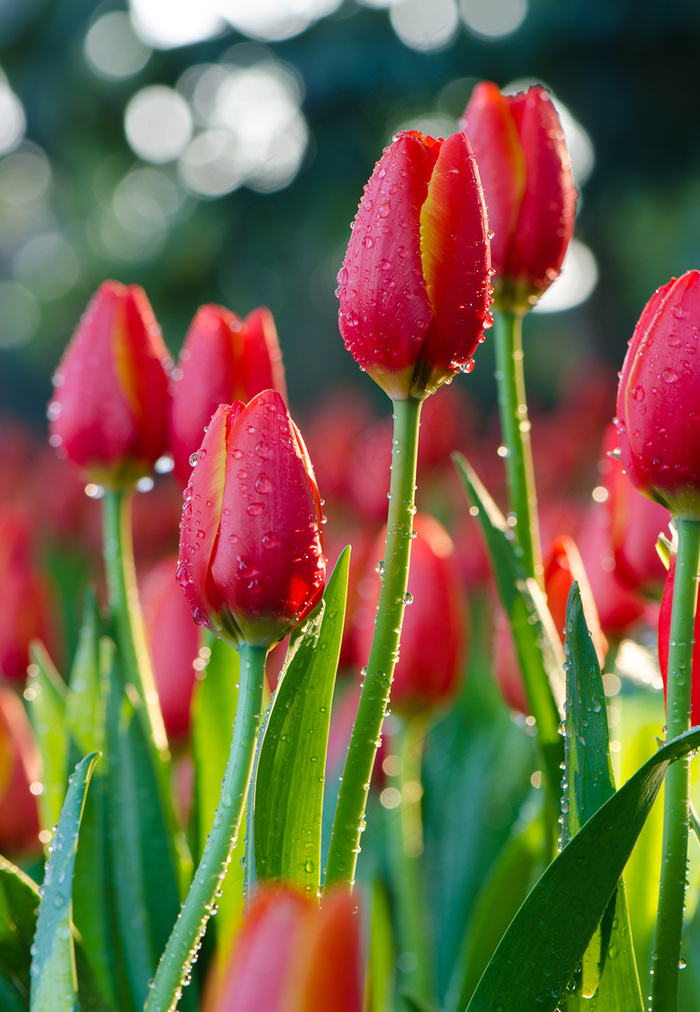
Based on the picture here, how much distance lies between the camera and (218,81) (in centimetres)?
433

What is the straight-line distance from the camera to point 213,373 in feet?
1.92

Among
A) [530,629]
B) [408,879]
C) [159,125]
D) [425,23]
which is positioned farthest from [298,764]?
[159,125]

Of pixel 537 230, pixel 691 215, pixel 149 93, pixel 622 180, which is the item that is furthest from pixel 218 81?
pixel 537 230

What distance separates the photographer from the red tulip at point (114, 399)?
630mm

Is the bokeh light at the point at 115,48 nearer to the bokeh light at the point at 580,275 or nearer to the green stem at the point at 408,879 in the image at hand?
the bokeh light at the point at 580,275

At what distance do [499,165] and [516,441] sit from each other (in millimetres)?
166

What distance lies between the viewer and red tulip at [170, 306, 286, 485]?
0.58m

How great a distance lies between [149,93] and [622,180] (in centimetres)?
218

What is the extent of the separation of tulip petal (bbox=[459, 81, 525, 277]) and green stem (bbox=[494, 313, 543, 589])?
4 centimetres

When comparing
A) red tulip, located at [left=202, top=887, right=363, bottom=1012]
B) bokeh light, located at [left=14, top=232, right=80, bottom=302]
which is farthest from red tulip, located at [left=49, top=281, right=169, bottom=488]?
bokeh light, located at [left=14, top=232, right=80, bottom=302]

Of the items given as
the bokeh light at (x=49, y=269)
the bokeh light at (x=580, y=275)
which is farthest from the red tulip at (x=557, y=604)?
the bokeh light at (x=49, y=269)

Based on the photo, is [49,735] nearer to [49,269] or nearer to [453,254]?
[453,254]

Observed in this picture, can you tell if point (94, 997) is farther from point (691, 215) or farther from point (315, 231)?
point (315, 231)

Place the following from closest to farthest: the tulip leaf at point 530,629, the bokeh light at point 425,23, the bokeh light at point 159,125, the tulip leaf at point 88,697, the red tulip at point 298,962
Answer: the red tulip at point 298,962 < the tulip leaf at point 530,629 < the tulip leaf at point 88,697 < the bokeh light at point 425,23 < the bokeh light at point 159,125
